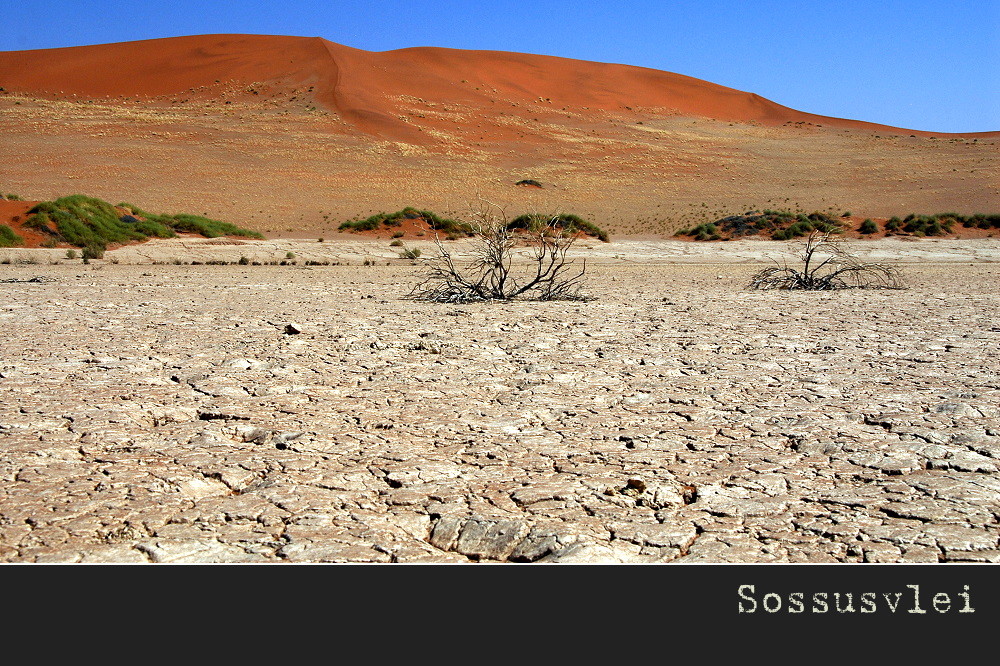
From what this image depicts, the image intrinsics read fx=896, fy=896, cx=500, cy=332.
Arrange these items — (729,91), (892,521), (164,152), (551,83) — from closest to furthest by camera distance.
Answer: (892,521), (164,152), (551,83), (729,91)

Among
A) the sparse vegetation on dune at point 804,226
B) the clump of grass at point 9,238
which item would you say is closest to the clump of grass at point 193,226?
the clump of grass at point 9,238

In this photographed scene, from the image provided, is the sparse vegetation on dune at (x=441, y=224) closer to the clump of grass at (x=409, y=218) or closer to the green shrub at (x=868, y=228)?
the clump of grass at (x=409, y=218)

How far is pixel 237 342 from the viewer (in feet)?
24.4

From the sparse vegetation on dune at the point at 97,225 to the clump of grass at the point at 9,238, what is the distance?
2.68ft

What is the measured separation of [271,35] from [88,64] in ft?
60.6

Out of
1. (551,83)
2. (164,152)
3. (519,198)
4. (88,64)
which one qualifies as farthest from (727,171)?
(88,64)

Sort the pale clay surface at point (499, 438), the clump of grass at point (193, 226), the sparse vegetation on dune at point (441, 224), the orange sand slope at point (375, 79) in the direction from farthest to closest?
the orange sand slope at point (375, 79)
the sparse vegetation on dune at point (441, 224)
the clump of grass at point (193, 226)
the pale clay surface at point (499, 438)

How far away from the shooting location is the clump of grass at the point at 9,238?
2064 centimetres

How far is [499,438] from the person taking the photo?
14.5 ft

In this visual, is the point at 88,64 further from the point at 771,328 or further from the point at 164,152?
the point at 771,328

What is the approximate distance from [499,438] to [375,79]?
237 ft

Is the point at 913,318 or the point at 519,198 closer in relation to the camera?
the point at 913,318

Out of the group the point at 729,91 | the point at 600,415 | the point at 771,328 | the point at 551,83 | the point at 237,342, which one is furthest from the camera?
the point at 729,91

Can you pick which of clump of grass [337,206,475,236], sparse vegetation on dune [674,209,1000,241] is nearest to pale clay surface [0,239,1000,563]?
clump of grass [337,206,475,236]
